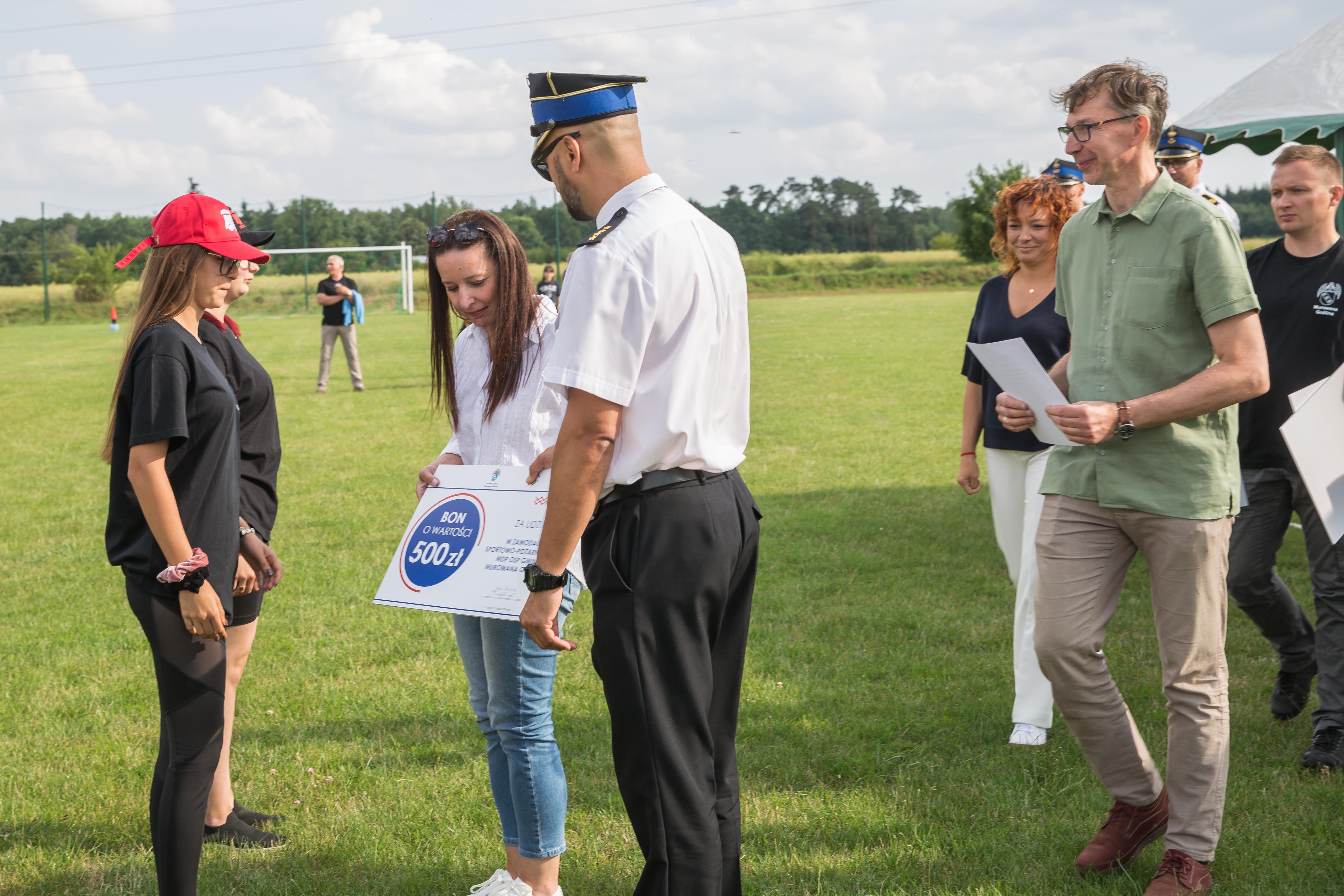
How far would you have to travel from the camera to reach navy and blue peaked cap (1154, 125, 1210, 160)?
5688mm

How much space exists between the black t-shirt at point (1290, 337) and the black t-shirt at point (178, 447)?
382 cm

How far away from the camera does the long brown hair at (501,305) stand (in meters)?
3.11

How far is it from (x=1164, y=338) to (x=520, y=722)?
2.07m

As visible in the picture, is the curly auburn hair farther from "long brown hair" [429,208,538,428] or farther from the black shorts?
the black shorts

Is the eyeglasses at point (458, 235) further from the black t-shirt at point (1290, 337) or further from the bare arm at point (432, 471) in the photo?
the black t-shirt at point (1290, 337)

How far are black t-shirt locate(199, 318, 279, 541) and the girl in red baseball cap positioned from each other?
1.72ft

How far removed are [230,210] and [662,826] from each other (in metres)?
1.97

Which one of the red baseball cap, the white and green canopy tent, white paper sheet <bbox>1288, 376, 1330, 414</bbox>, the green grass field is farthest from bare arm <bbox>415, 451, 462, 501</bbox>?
the white and green canopy tent

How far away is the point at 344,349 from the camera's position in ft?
58.8

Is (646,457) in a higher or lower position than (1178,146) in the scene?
lower

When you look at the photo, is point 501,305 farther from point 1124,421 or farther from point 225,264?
point 1124,421

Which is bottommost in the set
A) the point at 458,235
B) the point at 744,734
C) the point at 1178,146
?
the point at 744,734

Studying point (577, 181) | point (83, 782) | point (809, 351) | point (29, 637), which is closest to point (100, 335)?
point (809, 351)

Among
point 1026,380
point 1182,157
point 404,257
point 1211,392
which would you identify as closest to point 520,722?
point 1026,380
